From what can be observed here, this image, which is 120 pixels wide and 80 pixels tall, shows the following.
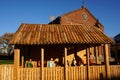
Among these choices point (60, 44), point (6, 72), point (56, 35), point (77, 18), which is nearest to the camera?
point (6, 72)

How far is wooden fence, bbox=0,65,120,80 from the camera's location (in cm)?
1348

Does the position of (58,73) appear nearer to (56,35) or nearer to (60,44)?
(60,44)

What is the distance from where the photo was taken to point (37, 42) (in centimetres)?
1325

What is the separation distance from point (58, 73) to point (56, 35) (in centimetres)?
304

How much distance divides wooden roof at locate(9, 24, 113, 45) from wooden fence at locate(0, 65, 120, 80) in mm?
2079

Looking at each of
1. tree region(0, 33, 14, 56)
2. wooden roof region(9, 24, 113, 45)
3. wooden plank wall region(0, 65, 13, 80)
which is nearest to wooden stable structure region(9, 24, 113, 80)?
wooden roof region(9, 24, 113, 45)

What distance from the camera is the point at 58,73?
13805mm

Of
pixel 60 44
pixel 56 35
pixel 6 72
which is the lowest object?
pixel 6 72

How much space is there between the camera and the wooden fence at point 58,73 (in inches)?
531

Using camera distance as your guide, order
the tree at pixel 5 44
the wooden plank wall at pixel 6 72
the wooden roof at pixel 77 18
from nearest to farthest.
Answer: the wooden plank wall at pixel 6 72
the wooden roof at pixel 77 18
the tree at pixel 5 44

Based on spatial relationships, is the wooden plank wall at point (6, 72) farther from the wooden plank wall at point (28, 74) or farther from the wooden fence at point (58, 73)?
the wooden plank wall at point (28, 74)

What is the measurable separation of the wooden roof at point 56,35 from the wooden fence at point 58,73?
81.9 inches

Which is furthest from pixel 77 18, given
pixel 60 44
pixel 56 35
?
pixel 60 44

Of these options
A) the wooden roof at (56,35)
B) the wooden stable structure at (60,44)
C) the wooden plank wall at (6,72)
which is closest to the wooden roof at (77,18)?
the wooden roof at (56,35)
